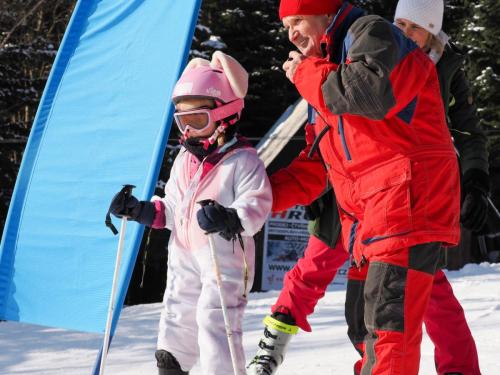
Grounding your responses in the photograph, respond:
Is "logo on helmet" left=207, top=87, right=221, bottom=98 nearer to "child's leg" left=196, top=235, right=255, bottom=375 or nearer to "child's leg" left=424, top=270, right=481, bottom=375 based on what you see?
"child's leg" left=196, top=235, right=255, bottom=375

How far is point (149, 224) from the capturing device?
3.08 m

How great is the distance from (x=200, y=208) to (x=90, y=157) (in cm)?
240

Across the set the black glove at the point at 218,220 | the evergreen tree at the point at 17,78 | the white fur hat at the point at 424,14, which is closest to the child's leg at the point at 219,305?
the black glove at the point at 218,220

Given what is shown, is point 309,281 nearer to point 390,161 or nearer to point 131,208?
point 131,208

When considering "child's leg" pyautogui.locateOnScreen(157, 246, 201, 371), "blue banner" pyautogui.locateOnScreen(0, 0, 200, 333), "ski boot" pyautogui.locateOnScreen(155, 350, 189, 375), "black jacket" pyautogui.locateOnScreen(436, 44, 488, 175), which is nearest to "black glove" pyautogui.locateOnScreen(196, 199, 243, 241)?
"child's leg" pyautogui.locateOnScreen(157, 246, 201, 371)

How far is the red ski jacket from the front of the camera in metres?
2.34

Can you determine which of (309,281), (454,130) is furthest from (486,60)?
(309,281)

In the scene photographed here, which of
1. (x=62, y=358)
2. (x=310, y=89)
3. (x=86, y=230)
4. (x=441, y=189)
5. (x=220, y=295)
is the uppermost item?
(x=310, y=89)

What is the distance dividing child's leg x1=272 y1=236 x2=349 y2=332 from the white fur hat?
0.96m

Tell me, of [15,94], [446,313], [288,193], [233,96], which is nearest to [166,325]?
[288,193]

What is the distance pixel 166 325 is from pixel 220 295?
358 mm

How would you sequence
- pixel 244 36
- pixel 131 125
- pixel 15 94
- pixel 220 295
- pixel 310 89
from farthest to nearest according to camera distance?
pixel 244 36
pixel 15 94
pixel 131 125
pixel 220 295
pixel 310 89

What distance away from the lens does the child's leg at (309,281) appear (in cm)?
339

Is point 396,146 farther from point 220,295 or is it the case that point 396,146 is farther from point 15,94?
point 15,94
